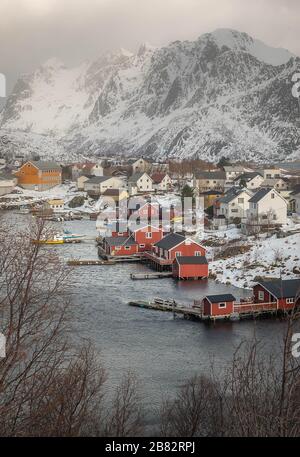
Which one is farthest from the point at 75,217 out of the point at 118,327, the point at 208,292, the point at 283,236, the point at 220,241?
the point at 118,327

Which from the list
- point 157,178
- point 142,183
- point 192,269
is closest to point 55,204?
point 142,183

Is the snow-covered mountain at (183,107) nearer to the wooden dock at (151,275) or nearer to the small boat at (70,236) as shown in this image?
the small boat at (70,236)

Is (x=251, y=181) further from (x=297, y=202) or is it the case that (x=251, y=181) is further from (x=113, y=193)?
(x=297, y=202)

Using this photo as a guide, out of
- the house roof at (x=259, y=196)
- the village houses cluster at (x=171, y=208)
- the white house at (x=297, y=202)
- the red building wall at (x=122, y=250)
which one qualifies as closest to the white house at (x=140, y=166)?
the village houses cluster at (x=171, y=208)

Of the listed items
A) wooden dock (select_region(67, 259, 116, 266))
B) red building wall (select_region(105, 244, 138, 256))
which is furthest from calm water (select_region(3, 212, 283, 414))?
red building wall (select_region(105, 244, 138, 256))

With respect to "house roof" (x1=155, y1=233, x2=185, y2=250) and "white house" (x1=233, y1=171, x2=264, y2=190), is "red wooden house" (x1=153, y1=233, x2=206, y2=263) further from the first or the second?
"white house" (x1=233, y1=171, x2=264, y2=190)

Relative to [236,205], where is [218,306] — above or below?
below

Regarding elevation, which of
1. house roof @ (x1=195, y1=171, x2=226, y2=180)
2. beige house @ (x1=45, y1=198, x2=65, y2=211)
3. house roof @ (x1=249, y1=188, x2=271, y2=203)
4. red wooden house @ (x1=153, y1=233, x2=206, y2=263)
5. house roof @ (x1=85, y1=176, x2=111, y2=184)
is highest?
house roof @ (x1=195, y1=171, x2=226, y2=180)

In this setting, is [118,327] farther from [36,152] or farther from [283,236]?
[36,152]
